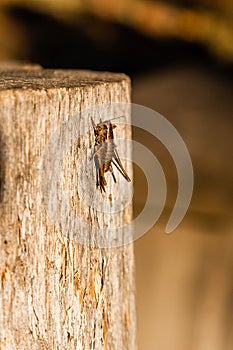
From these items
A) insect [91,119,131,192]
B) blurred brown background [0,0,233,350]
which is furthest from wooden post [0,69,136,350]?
blurred brown background [0,0,233,350]

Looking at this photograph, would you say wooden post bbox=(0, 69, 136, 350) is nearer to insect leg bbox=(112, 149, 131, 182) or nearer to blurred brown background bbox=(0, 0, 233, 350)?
insect leg bbox=(112, 149, 131, 182)

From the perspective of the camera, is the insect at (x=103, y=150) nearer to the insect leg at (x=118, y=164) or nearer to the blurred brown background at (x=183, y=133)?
the insect leg at (x=118, y=164)

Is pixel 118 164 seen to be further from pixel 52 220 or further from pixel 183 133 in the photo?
pixel 183 133

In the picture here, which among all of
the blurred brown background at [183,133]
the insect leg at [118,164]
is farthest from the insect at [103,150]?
the blurred brown background at [183,133]

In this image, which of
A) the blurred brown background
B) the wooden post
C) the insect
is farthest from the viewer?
the blurred brown background

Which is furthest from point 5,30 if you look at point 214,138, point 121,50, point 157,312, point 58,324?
point 58,324

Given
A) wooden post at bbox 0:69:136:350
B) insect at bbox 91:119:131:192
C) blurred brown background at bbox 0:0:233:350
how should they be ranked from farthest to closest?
blurred brown background at bbox 0:0:233:350
insect at bbox 91:119:131:192
wooden post at bbox 0:69:136:350

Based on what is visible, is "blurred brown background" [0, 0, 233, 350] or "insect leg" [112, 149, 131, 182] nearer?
"insect leg" [112, 149, 131, 182]
